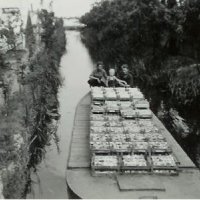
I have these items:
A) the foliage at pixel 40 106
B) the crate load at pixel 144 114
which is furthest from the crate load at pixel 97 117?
the foliage at pixel 40 106

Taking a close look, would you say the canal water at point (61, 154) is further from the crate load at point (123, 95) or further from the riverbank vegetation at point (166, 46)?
the riverbank vegetation at point (166, 46)

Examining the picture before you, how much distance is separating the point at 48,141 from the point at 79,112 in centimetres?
152

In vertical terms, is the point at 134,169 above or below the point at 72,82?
above

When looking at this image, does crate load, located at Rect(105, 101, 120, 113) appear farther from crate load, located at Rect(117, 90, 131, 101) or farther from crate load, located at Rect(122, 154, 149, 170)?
crate load, located at Rect(122, 154, 149, 170)

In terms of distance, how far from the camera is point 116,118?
40.2 ft

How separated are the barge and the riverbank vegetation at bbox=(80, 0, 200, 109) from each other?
10639 millimetres

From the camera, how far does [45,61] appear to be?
72.4 ft

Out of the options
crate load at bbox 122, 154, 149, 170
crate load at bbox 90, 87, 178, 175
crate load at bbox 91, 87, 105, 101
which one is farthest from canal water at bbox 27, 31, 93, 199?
crate load at bbox 91, 87, 105, 101

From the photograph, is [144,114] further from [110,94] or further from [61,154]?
[61,154]

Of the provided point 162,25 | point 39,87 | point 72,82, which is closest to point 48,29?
point 72,82

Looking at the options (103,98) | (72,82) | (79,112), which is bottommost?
(72,82)

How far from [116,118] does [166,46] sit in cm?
1741

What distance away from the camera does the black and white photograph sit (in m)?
9.23

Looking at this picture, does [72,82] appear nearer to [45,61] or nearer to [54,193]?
[45,61]
